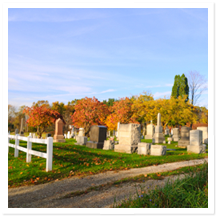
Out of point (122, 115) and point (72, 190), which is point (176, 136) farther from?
point (72, 190)

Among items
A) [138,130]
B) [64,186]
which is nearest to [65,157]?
[64,186]

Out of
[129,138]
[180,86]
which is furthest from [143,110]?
[129,138]

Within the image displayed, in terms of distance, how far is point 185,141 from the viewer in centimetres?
1811

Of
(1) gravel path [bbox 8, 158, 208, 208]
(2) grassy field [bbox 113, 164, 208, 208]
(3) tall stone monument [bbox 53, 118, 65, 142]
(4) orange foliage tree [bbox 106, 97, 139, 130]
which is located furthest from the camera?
(4) orange foliage tree [bbox 106, 97, 139, 130]

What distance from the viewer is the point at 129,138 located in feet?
43.8

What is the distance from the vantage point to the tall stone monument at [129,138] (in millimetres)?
13250

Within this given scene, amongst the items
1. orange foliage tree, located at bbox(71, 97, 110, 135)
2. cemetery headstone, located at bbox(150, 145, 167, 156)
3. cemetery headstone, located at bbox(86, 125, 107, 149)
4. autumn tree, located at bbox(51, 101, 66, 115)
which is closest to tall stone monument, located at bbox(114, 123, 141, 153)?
cemetery headstone, located at bbox(150, 145, 167, 156)

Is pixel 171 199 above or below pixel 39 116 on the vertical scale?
below

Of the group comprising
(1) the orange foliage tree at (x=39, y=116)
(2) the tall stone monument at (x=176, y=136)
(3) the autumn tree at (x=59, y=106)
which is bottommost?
(2) the tall stone monument at (x=176, y=136)

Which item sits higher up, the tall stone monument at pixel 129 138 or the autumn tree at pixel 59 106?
the autumn tree at pixel 59 106

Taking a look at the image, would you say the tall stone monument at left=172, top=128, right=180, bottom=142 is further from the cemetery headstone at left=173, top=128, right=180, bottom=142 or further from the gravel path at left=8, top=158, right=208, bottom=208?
the gravel path at left=8, top=158, right=208, bottom=208

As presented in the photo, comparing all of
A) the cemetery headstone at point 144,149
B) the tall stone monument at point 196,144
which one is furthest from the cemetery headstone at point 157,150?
the tall stone monument at point 196,144

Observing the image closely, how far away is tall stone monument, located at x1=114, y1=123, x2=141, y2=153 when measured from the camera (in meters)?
13.2

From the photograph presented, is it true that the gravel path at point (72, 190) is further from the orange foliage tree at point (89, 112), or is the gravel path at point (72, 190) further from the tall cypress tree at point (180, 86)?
the tall cypress tree at point (180, 86)
